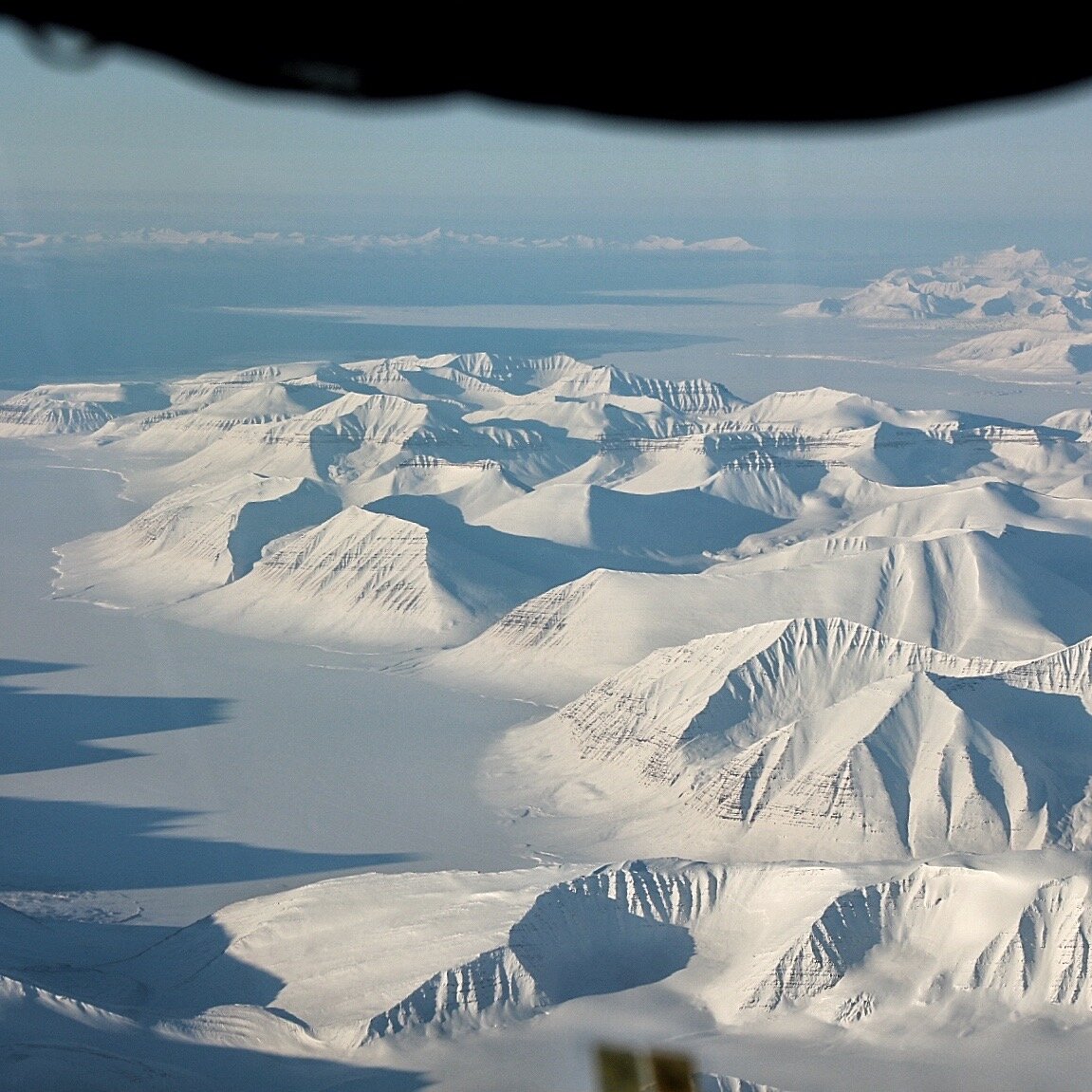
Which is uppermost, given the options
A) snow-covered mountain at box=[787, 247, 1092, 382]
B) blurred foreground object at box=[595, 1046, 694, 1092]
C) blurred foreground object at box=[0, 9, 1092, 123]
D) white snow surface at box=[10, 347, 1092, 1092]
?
blurred foreground object at box=[0, 9, 1092, 123]

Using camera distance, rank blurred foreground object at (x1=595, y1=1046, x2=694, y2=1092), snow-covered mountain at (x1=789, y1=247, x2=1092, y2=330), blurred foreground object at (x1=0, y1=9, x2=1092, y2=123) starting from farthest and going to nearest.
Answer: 1. snow-covered mountain at (x1=789, y1=247, x2=1092, y2=330)
2. blurred foreground object at (x1=595, y1=1046, x2=694, y2=1092)
3. blurred foreground object at (x1=0, y1=9, x2=1092, y2=123)

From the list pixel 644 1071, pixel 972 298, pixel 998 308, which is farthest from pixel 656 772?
pixel 972 298

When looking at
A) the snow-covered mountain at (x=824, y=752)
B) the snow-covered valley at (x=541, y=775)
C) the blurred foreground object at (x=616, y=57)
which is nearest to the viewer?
the blurred foreground object at (x=616, y=57)

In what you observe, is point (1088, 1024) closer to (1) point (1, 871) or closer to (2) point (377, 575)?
(1) point (1, 871)

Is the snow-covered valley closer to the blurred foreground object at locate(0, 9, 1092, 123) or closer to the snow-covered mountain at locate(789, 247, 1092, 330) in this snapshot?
the blurred foreground object at locate(0, 9, 1092, 123)

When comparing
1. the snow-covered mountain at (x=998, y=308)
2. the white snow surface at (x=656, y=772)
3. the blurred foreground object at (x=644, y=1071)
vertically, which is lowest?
the snow-covered mountain at (x=998, y=308)

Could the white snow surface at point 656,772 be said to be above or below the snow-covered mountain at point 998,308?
above

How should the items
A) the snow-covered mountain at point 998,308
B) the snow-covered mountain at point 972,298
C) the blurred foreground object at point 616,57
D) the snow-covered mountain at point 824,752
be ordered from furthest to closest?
the snow-covered mountain at point 972,298
the snow-covered mountain at point 998,308
the snow-covered mountain at point 824,752
the blurred foreground object at point 616,57

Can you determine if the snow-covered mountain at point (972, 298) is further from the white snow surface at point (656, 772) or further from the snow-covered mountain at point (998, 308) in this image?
the white snow surface at point (656, 772)

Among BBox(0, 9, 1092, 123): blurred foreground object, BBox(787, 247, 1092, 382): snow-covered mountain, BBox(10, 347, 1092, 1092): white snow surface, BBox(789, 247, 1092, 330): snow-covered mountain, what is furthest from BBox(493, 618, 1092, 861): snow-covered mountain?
BBox(789, 247, 1092, 330): snow-covered mountain

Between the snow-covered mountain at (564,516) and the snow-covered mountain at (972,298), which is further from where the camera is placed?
the snow-covered mountain at (972,298)

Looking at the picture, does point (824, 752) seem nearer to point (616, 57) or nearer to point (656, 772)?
point (656, 772)

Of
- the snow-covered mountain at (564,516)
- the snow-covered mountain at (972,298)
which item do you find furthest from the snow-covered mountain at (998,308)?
the snow-covered mountain at (564,516)
